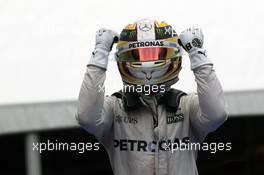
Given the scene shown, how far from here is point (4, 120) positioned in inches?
93.2

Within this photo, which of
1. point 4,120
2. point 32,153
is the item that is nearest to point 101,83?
point 4,120

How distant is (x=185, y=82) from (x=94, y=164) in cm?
97

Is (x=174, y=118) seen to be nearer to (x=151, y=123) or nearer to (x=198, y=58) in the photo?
(x=151, y=123)

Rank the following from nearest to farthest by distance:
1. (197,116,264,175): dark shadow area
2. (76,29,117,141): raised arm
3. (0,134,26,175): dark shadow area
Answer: (76,29,117,141): raised arm < (197,116,264,175): dark shadow area < (0,134,26,175): dark shadow area

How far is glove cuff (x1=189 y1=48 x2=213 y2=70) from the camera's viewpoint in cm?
154

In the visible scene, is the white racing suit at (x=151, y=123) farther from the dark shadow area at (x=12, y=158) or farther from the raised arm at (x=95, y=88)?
the dark shadow area at (x=12, y=158)

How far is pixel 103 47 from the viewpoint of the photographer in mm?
1566

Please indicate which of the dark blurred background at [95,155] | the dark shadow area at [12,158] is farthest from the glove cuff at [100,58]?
the dark shadow area at [12,158]

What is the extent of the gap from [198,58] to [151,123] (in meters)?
0.21

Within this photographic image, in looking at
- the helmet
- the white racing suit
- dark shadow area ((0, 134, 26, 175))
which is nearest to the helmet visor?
the helmet

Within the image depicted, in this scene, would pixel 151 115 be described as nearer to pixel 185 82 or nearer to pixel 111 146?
pixel 111 146

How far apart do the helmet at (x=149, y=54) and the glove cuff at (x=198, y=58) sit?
3.4 inches

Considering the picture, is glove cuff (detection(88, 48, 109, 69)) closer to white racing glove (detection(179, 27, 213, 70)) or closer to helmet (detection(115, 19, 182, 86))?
helmet (detection(115, 19, 182, 86))

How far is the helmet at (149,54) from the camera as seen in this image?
5.29ft
